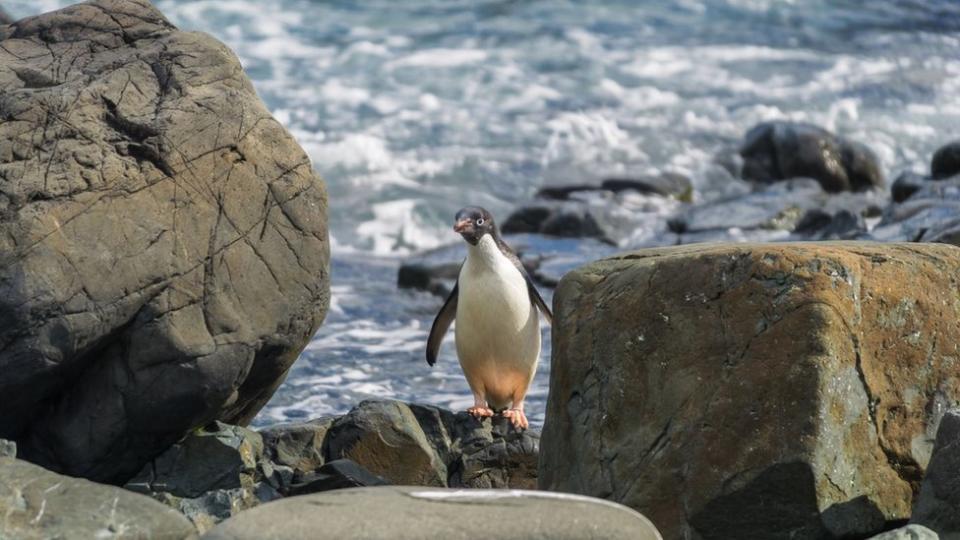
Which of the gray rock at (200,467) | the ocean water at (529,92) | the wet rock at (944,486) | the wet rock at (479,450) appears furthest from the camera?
the ocean water at (529,92)

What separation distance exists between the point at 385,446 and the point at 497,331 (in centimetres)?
159

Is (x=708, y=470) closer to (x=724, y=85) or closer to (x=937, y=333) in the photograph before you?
(x=937, y=333)

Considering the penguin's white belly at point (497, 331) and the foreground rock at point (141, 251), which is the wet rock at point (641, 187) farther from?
the foreground rock at point (141, 251)

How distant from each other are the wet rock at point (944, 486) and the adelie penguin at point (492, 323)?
10.3 feet

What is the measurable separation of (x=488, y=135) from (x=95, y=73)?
1242cm

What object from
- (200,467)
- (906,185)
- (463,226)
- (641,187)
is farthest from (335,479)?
(641,187)

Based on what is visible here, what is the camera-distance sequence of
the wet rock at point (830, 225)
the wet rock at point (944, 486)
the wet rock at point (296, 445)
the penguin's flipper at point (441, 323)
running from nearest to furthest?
the wet rock at point (944, 486)
the wet rock at point (296, 445)
the penguin's flipper at point (441, 323)
the wet rock at point (830, 225)

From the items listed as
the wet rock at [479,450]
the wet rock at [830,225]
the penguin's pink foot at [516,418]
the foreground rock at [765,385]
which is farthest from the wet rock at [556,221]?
the foreground rock at [765,385]

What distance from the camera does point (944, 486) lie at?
5.35 metres

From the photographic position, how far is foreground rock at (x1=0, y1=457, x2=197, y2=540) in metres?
4.79

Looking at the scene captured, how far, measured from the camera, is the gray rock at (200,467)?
6554 mm

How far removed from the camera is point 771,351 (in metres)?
5.46

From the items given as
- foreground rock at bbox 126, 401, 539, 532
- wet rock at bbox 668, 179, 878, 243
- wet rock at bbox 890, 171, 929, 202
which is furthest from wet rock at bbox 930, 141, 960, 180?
foreground rock at bbox 126, 401, 539, 532

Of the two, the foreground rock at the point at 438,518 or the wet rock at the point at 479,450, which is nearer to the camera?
the foreground rock at the point at 438,518
